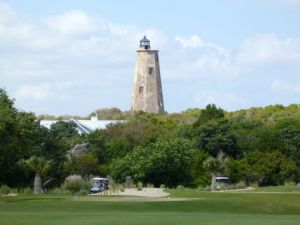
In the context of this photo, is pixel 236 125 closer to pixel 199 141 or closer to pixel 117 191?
pixel 199 141

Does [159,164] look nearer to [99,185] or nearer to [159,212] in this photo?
[99,185]

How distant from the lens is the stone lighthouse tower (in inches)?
5497

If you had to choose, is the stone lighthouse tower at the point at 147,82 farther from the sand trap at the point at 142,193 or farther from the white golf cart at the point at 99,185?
the sand trap at the point at 142,193

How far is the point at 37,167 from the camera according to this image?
71.8m

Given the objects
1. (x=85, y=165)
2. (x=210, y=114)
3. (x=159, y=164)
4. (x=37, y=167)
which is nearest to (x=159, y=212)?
(x=37, y=167)

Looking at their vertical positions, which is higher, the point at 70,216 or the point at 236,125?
the point at 236,125

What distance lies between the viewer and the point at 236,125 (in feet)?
334

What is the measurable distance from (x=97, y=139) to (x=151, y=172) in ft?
52.1

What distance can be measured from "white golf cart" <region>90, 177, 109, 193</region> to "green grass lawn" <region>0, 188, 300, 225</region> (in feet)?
65.5

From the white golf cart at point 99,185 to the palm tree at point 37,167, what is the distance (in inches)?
154

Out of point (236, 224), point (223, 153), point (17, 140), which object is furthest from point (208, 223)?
point (223, 153)

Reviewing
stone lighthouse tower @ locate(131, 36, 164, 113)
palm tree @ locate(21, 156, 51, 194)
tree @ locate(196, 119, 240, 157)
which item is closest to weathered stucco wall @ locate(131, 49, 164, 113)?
stone lighthouse tower @ locate(131, 36, 164, 113)

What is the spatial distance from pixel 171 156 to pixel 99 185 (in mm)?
8226

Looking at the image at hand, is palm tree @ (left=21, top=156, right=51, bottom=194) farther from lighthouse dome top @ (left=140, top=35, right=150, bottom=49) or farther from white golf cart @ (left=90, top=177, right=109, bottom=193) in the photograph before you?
lighthouse dome top @ (left=140, top=35, right=150, bottom=49)
